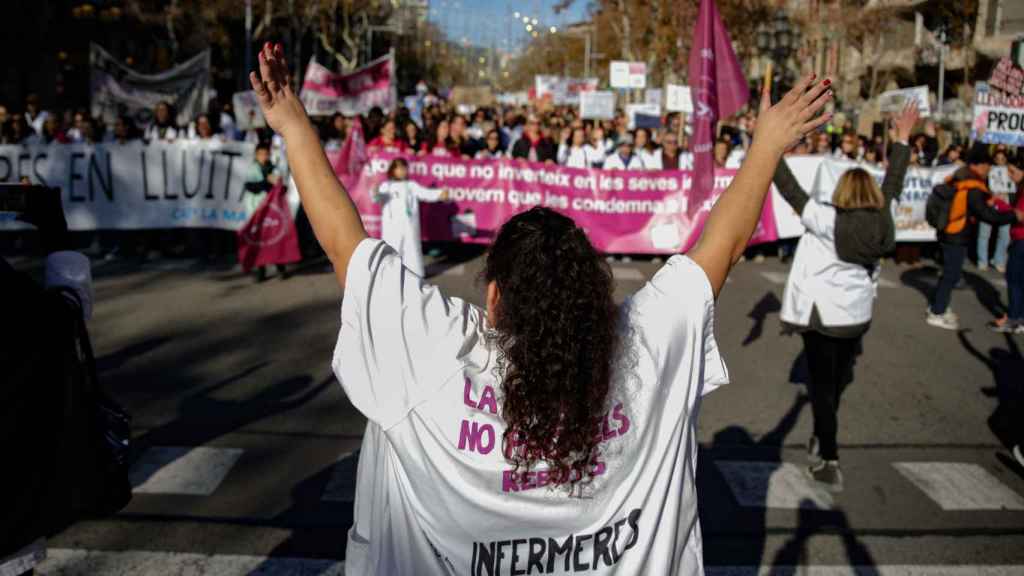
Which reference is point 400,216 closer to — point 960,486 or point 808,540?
point 960,486

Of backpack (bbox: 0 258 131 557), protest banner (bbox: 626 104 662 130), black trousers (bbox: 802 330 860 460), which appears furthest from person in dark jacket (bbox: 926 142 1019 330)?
protest banner (bbox: 626 104 662 130)

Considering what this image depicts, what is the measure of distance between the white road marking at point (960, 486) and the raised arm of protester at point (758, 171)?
3619 millimetres

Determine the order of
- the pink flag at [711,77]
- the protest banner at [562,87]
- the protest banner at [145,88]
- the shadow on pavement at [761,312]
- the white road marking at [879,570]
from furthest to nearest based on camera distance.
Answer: the protest banner at [562,87] < the protest banner at [145,88] < the shadow on pavement at [761,312] < the pink flag at [711,77] < the white road marking at [879,570]

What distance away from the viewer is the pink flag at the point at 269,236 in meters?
11.4

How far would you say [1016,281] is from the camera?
31.2 ft

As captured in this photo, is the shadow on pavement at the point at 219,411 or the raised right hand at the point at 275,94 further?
the shadow on pavement at the point at 219,411

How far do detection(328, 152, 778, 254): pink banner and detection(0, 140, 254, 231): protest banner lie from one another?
1.63m

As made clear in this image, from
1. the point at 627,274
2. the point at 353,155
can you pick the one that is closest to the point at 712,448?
the point at 627,274

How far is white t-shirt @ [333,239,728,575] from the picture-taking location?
6.21ft

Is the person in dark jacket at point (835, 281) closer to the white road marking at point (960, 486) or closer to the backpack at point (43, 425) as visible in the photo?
the white road marking at point (960, 486)

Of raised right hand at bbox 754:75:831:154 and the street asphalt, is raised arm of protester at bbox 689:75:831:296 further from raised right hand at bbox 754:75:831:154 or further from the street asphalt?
the street asphalt

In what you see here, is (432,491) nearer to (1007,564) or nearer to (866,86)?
(1007,564)

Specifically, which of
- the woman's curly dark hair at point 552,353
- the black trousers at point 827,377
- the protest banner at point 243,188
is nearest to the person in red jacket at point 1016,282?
the protest banner at point 243,188

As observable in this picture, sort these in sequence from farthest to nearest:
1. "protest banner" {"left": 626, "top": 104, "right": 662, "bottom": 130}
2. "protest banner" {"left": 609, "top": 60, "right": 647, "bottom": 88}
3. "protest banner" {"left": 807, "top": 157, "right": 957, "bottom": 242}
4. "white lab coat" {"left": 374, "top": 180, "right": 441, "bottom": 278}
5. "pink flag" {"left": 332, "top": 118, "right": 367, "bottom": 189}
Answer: "protest banner" {"left": 609, "top": 60, "right": 647, "bottom": 88}
"protest banner" {"left": 626, "top": 104, "right": 662, "bottom": 130}
"protest banner" {"left": 807, "top": 157, "right": 957, "bottom": 242}
"pink flag" {"left": 332, "top": 118, "right": 367, "bottom": 189}
"white lab coat" {"left": 374, "top": 180, "right": 441, "bottom": 278}
